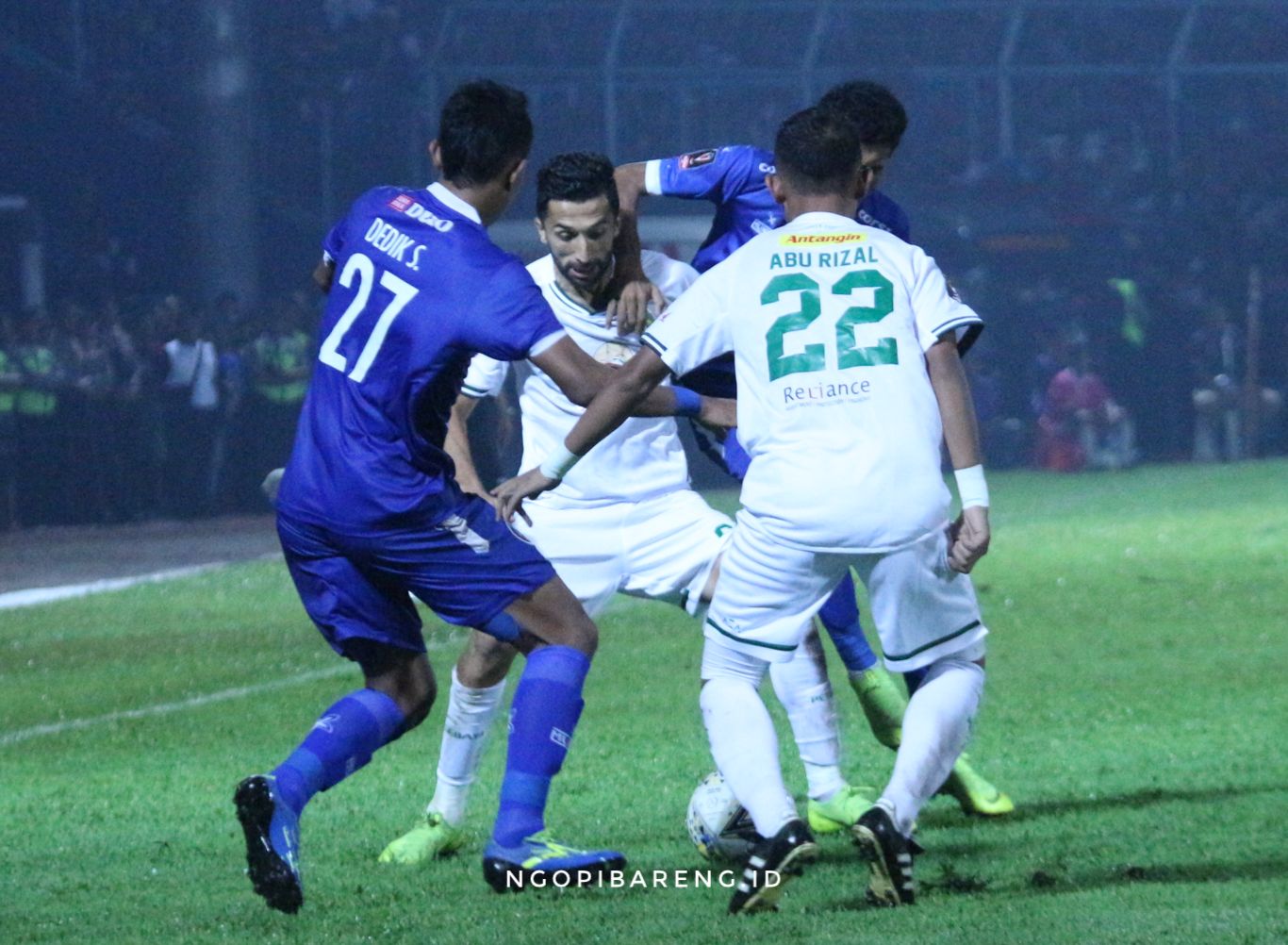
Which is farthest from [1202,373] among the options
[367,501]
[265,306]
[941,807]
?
[367,501]

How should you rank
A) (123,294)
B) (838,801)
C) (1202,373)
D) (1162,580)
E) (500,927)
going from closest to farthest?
(500,927)
(838,801)
(1162,580)
(123,294)
(1202,373)

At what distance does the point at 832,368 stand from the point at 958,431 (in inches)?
11.8

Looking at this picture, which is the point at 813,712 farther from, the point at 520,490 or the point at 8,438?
the point at 8,438

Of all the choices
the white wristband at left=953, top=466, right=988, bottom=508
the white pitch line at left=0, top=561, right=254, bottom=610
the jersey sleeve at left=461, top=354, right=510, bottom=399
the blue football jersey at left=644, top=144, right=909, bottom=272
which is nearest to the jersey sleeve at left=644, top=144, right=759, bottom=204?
the blue football jersey at left=644, top=144, right=909, bottom=272

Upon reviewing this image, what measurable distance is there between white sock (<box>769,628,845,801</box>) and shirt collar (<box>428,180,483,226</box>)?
137 cm

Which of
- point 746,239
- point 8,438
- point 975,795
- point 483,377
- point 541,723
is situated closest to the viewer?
point 541,723

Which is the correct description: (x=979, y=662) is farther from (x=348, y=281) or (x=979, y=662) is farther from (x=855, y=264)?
(x=348, y=281)

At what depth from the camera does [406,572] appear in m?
4.95

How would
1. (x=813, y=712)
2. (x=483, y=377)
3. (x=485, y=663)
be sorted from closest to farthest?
(x=813, y=712) < (x=485, y=663) < (x=483, y=377)

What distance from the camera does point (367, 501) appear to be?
4875 mm

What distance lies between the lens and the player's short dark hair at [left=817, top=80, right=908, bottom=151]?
18.4ft

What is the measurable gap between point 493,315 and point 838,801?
1708 mm

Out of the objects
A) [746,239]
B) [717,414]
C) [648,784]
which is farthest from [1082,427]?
[717,414]

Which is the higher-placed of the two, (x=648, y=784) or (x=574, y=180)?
(x=574, y=180)
